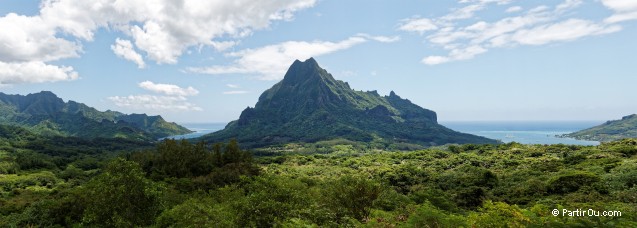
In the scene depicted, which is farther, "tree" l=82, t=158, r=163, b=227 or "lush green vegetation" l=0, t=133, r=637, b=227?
"tree" l=82, t=158, r=163, b=227

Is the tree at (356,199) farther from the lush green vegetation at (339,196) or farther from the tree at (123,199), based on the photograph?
the tree at (123,199)

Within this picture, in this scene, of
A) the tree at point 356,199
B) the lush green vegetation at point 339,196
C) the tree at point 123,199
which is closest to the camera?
the lush green vegetation at point 339,196

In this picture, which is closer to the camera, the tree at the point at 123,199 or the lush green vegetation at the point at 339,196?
the lush green vegetation at the point at 339,196

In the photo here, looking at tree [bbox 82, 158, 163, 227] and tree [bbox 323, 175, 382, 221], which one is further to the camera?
tree [bbox 323, 175, 382, 221]

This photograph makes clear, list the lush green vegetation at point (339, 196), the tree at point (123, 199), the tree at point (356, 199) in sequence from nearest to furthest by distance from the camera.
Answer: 1. the lush green vegetation at point (339, 196)
2. the tree at point (123, 199)
3. the tree at point (356, 199)

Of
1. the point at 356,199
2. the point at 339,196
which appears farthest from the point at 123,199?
the point at 356,199

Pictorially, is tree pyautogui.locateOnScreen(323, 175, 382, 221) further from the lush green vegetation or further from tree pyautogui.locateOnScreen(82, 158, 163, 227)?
tree pyautogui.locateOnScreen(82, 158, 163, 227)

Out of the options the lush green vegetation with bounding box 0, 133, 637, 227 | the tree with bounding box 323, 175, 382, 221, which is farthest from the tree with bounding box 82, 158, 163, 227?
the tree with bounding box 323, 175, 382, 221

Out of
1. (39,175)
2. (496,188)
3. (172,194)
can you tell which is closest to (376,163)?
(496,188)

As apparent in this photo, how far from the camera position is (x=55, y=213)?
54531mm

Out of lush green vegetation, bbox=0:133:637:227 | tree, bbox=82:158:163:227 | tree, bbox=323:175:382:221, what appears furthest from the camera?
tree, bbox=323:175:382:221

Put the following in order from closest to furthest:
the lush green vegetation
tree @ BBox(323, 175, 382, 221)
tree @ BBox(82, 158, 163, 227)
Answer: the lush green vegetation < tree @ BBox(82, 158, 163, 227) < tree @ BBox(323, 175, 382, 221)

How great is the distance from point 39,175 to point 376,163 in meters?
152

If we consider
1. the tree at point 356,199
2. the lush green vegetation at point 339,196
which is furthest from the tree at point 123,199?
the tree at point 356,199
